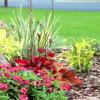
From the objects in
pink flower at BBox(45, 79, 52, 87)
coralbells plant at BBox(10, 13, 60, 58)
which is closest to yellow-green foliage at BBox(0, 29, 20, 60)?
coralbells plant at BBox(10, 13, 60, 58)

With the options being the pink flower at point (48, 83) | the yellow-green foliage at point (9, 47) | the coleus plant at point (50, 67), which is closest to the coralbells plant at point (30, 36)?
the yellow-green foliage at point (9, 47)

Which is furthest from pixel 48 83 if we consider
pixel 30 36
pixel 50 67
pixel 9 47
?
pixel 30 36

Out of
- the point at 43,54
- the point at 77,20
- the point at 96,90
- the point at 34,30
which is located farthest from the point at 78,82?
the point at 77,20

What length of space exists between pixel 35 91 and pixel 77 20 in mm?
16583

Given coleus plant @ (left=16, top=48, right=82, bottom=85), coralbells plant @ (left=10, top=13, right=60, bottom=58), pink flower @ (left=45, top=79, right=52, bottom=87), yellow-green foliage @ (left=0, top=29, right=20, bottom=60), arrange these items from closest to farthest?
1. pink flower @ (left=45, top=79, right=52, bottom=87)
2. coleus plant @ (left=16, top=48, right=82, bottom=85)
3. yellow-green foliage @ (left=0, top=29, right=20, bottom=60)
4. coralbells plant @ (left=10, top=13, right=60, bottom=58)

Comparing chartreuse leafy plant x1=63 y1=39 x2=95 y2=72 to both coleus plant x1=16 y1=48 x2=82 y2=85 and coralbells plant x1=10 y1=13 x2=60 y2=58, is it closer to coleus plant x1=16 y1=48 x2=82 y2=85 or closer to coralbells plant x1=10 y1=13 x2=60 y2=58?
coralbells plant x1=10 y1=13 x2=60 y2=58

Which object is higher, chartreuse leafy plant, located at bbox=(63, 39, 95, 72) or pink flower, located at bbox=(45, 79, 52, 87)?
pink flower, located at bbox=(45, 79, 52, 87)

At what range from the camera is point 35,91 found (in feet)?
18.7

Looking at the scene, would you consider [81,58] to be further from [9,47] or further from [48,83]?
[48,83]

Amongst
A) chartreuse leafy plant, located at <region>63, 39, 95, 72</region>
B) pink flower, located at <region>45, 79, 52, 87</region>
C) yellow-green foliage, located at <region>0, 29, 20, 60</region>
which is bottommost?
chartreuse leafy plant, located at <region>63, 39, 95, 72</region>

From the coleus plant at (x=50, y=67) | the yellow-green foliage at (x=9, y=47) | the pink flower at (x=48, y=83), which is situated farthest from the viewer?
the yellow-green foliage at (x=9, y=47)

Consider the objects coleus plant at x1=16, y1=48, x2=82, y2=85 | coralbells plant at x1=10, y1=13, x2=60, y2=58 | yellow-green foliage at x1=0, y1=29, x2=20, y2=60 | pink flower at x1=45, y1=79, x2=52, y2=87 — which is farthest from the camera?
coralbells plant at x1=10, y1=13, x2=60, y2=58

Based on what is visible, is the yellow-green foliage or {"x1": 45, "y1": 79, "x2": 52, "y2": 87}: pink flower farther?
the yellow-green foliage

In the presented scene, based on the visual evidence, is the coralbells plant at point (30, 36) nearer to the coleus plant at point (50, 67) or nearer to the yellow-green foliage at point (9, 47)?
the yellow-green foliage at point (9, 47)
